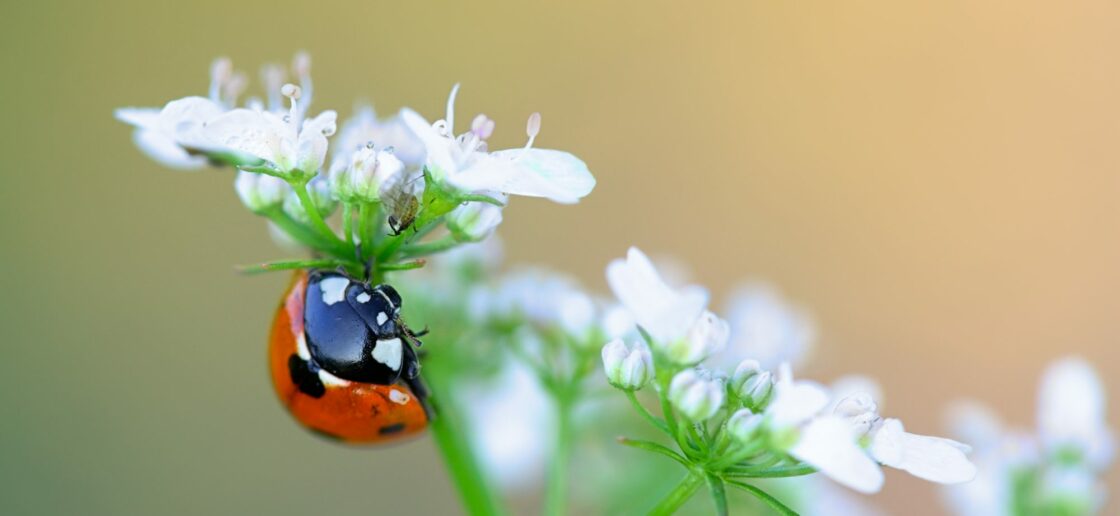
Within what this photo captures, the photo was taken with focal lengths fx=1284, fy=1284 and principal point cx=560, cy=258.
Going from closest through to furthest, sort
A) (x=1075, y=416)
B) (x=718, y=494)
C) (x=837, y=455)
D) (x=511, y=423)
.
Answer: (x=837, y=455), (x=718, y=494), (x=1075, y=416), (x=511, y=423)

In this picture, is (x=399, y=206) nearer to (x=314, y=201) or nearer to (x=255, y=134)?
(x=314, y=201)

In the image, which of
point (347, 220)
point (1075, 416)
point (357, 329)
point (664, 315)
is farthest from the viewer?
point (1075, 416)

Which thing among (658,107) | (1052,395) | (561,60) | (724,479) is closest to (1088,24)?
(658,107)

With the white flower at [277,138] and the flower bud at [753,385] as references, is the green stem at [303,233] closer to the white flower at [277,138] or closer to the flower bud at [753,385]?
the white flower at [277,138]

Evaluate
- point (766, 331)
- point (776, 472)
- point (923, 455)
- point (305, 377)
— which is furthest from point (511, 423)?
point (923, 455)

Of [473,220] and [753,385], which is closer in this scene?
[753,385]
